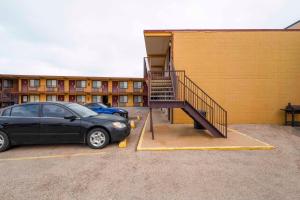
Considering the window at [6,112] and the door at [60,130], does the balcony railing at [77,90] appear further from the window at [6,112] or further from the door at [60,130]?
the door at [60,130]

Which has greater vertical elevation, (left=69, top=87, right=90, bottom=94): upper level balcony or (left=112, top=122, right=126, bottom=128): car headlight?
(left=69, top=87, right=90, bottom=94): upper level balcony

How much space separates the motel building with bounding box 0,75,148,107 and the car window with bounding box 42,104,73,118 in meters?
26.8

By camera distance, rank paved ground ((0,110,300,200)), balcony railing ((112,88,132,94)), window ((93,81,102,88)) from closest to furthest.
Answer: paved ground ((0,110,300,200))
balcony railing ((112,88,132,94))
window ((93,81,102,88))

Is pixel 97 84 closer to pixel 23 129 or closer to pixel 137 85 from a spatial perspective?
pixel 137 85

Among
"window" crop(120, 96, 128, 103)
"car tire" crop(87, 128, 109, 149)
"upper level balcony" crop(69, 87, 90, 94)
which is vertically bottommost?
"car tire" crop(87, 128, 109, 149)

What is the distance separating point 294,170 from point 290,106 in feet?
23.7

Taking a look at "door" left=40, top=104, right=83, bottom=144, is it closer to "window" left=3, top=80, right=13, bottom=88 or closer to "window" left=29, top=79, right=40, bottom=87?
"window" left=29, top=79, right=40, bottom=87

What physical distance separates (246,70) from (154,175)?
29.2ft

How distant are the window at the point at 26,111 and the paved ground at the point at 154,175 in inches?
44.9

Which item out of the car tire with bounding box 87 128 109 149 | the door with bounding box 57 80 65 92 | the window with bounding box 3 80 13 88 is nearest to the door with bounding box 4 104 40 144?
the car tire with bounding box 87 128 109 149

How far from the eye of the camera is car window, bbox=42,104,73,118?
595 cm

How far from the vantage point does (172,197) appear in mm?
3055

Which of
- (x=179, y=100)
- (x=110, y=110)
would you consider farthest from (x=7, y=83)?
(x=179, y=100)

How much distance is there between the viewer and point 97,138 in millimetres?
5832
